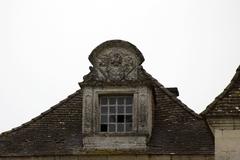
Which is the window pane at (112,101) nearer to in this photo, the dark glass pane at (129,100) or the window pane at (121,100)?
the window pane at (121,100)

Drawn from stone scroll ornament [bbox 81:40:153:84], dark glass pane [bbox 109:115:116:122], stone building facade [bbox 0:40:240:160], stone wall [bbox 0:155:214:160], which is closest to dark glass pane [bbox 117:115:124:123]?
stone building facade [bbox 0:40:240:160]

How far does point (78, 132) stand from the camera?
26.7 metres

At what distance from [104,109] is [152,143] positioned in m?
1.68

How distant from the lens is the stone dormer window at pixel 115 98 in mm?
26078

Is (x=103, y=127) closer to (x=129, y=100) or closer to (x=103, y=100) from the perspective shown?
(x=103, y=100)

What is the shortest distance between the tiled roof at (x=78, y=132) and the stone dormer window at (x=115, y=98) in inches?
19.3

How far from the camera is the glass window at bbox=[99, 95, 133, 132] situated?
26312mm

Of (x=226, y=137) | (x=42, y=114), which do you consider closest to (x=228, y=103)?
(x=226, y=137)

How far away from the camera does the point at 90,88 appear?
26547 mm

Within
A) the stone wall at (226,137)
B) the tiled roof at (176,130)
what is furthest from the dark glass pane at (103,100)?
the stone wall at (226,137)

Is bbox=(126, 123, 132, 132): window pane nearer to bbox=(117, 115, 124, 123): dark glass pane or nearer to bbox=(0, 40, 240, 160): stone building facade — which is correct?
bbox=(0, 40, 240, 160): stone building facade

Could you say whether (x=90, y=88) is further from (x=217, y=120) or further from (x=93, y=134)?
(x=217, y=120)

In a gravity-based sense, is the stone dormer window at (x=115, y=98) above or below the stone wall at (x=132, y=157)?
above

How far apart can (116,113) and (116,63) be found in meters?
1.39
